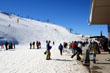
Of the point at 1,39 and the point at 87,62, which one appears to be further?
the point at 1,39

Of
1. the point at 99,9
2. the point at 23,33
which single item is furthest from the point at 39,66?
the point at 23,33

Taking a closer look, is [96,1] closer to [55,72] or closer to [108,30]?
[55,72]

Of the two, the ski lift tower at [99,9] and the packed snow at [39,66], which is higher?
the ski lift tower at [99,9]

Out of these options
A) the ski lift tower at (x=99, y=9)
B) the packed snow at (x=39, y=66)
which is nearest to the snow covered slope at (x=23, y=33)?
the packed snow at (x=39, y=66)

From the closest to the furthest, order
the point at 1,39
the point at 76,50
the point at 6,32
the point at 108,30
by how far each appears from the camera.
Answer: the point at 76,50 < the point at 108,30 < the point at 1,39 < the point at 6,32

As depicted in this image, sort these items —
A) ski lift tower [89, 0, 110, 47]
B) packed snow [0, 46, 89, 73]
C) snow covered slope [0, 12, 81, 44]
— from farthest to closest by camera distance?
snow covered slope [0, 12, 81, 44]
ski lift tower [89, 0, 110, 47]
packed snow [0, 46, 89, 73]

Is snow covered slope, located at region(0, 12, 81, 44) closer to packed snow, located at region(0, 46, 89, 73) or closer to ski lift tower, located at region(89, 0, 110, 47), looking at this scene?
packed snow, located at region(0, 46, 89, 73)

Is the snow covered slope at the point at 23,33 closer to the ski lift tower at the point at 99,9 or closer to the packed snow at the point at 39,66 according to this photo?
the packed snow at the point at 39,66

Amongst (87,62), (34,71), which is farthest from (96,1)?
(34,71)

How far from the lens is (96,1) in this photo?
7.38m

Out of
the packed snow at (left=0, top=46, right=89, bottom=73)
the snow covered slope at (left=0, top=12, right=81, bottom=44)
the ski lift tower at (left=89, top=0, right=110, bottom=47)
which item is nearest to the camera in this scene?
the packed snow at (left=0, top=46, right=89, bottom=73)

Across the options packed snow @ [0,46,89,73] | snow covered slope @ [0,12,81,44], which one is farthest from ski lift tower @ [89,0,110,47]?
snow covered slope @ [0,12,81,44]

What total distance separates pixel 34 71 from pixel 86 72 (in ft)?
9.47

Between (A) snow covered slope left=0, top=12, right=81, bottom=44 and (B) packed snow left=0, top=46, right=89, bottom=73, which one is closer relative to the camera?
(B) packed snow left=0, top=46, right=89, bottom=73
